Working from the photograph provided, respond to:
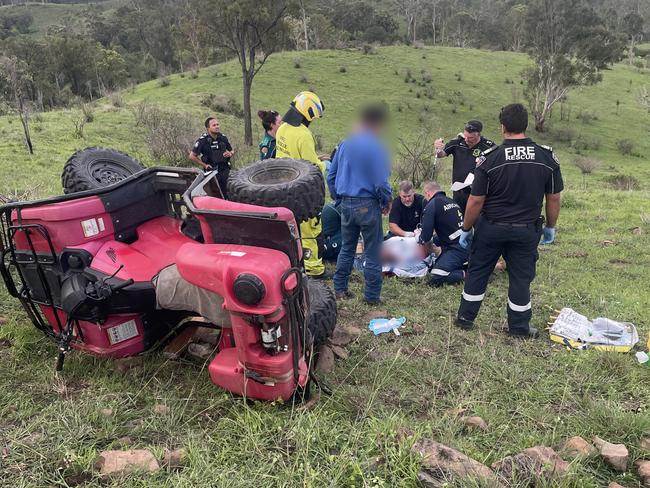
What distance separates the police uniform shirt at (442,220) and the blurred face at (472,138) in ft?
3.25

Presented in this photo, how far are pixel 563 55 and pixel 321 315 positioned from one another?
33.4 meters

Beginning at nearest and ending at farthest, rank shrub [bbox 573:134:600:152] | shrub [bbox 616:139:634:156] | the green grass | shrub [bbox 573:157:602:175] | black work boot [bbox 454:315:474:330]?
the green grass
black work boot [bbox 454:315:474:330]
shrub [bbox 573:157:602:175]
shrub [bbox 616:139:634:156]
shrub [bbox 573:134:600:152]

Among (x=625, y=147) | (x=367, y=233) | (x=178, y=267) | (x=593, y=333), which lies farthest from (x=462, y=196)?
(x=625, y=147)

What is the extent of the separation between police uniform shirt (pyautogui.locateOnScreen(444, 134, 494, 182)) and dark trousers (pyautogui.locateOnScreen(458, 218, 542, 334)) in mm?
2012

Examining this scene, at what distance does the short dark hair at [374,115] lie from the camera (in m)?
4.91

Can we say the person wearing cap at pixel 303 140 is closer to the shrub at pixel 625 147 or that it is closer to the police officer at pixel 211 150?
the police officer at pixel 211 150

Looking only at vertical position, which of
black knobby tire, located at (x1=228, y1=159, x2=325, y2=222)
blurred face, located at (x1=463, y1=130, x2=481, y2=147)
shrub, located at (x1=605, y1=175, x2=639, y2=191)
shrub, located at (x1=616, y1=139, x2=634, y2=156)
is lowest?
shrub, located at (x1=616, y1=139, x2=634, y2=156)

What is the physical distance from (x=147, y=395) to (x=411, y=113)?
25.0 metres

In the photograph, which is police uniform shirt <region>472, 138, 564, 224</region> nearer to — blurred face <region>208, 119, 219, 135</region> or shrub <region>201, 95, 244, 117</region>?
blurred face <region>208, 119, 219, 135</region>

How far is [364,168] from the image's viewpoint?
4762 millimetres

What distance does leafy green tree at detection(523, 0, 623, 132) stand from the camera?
31.0 m

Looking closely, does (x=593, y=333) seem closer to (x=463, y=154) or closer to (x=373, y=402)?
(x=373, y=402)

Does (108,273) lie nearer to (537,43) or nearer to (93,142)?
(93,142)

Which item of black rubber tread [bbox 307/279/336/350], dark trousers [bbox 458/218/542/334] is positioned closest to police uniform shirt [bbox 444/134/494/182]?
dark trousers [bbox 458/218/542/334]
